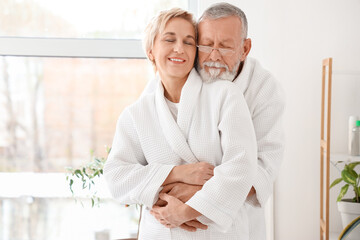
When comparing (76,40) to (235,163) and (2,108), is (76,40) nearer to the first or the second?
(2,108)

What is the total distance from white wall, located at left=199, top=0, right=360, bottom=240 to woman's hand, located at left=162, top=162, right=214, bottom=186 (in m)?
1.33

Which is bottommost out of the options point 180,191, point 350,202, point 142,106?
point 350,202

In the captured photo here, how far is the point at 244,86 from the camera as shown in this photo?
1456 millimetres


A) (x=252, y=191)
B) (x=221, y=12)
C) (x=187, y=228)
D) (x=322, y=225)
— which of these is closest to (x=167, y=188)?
(x=187, y=228)

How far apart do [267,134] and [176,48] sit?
1.30ft

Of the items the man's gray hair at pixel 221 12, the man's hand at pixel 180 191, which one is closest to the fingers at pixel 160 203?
the man's hand at pixel 180 191

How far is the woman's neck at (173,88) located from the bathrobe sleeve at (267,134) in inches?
9.4

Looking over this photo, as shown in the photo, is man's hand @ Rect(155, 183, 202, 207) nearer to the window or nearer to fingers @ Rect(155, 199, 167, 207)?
fingers @ Rect(155, 199, 167, 207)

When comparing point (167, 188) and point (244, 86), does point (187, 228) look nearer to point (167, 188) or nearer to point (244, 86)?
point (167, 188)

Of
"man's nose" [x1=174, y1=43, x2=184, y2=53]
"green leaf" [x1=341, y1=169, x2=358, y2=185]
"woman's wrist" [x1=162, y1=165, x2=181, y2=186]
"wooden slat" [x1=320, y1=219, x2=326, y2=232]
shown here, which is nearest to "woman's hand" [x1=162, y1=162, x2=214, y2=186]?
"woman's wrist" [x1=162, y1=165, x2=181, y2=186]

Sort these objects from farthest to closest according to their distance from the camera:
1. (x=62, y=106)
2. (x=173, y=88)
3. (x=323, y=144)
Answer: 1. (x=62, y=106)
2. (x=323, y=144)
3. (x=173, y=88)

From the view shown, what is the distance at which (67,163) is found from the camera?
106 inches

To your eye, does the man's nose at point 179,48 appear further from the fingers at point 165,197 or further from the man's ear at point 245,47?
the fingers at point 165,197

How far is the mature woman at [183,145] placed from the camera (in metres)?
1.24
